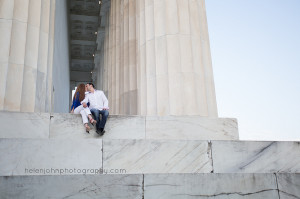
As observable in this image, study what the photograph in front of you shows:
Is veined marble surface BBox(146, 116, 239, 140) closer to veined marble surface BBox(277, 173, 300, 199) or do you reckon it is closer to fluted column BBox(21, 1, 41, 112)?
veined marble surface BBox(277, 173, 300, 199)

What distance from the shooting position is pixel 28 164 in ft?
35.8

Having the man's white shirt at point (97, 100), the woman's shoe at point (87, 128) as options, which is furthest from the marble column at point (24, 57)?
the woman's shoe at point (87, 128)

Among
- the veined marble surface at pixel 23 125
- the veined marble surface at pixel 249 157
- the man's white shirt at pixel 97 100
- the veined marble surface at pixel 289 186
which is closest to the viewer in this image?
the veined marble surface at pixel 289 186

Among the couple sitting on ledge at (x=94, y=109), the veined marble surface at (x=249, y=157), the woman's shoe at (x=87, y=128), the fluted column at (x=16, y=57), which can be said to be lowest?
the veined marble surface at (x=249, y=157)

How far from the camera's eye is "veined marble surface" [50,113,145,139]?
13266 millimetres

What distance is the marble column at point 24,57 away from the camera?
14672mm

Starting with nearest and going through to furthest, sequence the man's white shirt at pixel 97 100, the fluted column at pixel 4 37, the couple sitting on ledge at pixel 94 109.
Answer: the couple sitting on ledge at pixel 94 109, the man's white shirt at pixel 97 100, the fluted column at pixel 4 37

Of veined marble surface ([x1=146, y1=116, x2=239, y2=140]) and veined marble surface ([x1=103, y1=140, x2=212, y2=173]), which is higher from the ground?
veined marble surface ([x1=146, y1=116, x2=239, y2=140])

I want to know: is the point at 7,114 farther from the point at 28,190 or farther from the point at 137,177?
the point at 137,177

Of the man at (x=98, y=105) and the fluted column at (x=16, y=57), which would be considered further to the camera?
the fluted column at (x=16, y=57)

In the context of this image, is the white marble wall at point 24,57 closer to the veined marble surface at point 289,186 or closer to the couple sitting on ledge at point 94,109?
the couple sitting on ledge at point 94,109

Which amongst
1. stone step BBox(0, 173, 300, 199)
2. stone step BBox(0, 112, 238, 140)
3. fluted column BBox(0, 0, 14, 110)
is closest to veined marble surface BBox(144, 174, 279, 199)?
stone step BBox(0, 173, 300, 199)

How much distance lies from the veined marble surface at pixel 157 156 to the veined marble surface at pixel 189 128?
2.31 metres

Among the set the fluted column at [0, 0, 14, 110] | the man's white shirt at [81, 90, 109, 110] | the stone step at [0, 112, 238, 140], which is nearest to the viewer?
the stone step at [0, 112, 238, 140]
